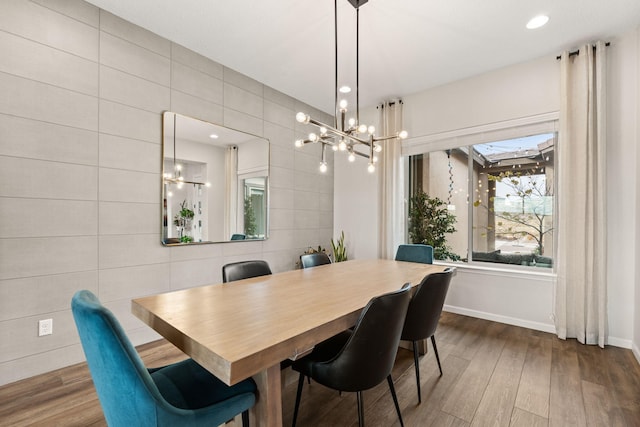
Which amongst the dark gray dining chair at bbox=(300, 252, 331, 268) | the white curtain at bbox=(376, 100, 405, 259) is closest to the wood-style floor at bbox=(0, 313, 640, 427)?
the dark gray dining chair at bbox=(300, 252, 331, 268)

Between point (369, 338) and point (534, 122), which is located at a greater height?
point (534, 122)

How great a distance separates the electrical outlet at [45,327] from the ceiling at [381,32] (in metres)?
2.55

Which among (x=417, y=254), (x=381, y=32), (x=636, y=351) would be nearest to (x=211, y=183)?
(x=381, y=32)

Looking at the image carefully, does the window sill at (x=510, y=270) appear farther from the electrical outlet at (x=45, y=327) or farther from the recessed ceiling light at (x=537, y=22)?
the electrical outlet at (x=45, y=327)

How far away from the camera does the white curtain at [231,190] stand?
3447 millimetres

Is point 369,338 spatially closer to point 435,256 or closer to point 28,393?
point 28,393

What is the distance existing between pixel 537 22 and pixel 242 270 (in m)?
3.30

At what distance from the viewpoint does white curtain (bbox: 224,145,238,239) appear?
136 inches

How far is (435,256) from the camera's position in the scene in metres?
4.07

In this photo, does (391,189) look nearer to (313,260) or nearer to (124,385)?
(313,260)

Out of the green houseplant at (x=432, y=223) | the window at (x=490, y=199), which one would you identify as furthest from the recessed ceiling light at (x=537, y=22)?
the green houseplant at (x=432, y=223)

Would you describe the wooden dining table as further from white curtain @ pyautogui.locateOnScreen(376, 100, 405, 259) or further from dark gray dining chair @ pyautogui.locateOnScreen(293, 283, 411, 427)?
white curtain @ pyautogui.locateOnScreen(376, 100, 405, 259)

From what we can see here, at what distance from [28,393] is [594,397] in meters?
3.76

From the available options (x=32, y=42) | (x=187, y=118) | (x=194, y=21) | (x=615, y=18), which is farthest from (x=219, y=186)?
(x=615, y=18)
